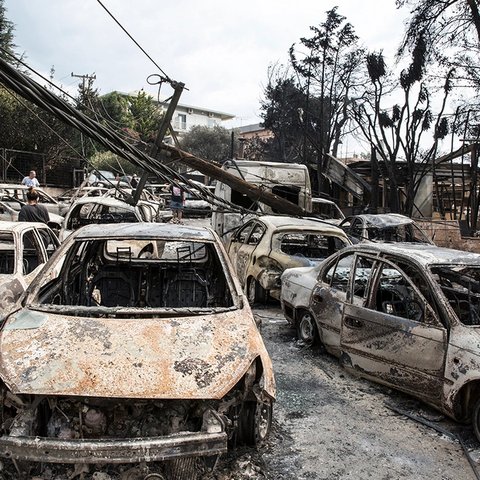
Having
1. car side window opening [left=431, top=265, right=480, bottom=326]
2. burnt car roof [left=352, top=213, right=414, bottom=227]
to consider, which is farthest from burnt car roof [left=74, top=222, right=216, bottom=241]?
burnt car roof [left=352, top=213, right=414, bottom=227]

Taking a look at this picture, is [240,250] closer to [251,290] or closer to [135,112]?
[251,290]

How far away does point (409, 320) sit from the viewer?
4324mm

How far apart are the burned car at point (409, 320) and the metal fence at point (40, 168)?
20868mm

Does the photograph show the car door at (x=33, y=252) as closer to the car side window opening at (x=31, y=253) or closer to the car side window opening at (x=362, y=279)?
the car side window opening at (x=31, y=253)

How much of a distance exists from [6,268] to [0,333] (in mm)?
3847

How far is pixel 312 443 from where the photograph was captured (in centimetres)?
376

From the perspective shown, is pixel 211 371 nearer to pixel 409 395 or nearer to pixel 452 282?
pixel 409 395

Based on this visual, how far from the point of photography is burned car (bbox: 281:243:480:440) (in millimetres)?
3887

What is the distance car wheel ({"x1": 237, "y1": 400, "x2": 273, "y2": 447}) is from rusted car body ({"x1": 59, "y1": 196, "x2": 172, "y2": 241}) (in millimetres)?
7375

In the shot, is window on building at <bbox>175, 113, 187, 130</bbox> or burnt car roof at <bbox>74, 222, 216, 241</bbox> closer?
burnt car roof at <bbox>74, 222, 216, 241</bbox>

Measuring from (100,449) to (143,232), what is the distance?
2.22m

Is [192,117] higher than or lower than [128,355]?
higher

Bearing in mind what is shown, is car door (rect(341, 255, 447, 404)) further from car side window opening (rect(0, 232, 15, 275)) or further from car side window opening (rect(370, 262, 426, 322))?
car side window opening (rect(0, 232, 15, 275))

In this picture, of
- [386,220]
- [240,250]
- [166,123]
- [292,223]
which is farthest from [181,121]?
[292,223]
